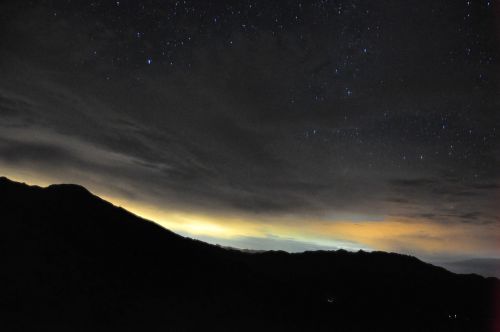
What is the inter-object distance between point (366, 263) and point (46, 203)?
48.3 metres

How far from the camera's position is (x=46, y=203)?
33875mm

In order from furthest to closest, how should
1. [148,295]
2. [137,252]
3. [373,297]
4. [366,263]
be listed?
[366,263], [373,297], [137,252], [148,295]

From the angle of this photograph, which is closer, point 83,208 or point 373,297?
point 83,208

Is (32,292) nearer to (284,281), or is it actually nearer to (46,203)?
(46,203)

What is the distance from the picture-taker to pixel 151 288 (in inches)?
1080

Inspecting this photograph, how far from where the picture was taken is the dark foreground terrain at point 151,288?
2164 centimetres

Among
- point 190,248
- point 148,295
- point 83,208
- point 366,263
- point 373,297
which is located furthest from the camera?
point 366,263

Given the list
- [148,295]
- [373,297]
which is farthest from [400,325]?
[148,295]

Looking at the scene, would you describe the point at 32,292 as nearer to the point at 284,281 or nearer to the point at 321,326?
the point at 321,326

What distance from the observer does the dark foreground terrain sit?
21.6 m

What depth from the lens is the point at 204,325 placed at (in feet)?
75.2

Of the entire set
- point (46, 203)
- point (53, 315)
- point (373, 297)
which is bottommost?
Answer: point (53, 315)

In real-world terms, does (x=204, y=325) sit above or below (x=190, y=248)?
below

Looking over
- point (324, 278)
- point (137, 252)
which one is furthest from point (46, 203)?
point (324, 278)
